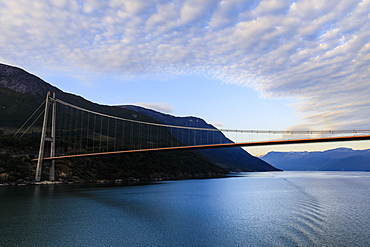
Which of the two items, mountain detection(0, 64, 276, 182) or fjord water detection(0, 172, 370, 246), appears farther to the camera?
mountain detection(0, 64, 276, 182)

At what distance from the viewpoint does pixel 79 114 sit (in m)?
169

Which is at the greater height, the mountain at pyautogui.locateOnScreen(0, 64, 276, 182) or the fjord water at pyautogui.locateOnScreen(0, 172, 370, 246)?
A: the mountain at pyautogui.locateOnScreen(0, 64, 276, 182)

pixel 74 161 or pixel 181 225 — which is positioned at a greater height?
pixel 74 161

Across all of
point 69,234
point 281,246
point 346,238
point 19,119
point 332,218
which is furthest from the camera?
point 19,119

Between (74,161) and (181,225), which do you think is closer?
(181,225)

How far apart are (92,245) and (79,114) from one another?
16675cm

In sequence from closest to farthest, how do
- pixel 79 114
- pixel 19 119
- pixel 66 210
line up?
pixel 66 210 → pixel 19 119 → pixel 79 114

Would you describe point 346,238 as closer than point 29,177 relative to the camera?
Yes

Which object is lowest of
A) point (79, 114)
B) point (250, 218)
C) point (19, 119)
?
point (250, 218)

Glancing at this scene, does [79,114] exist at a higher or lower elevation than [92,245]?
higher

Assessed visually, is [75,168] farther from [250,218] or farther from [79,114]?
[79,114]

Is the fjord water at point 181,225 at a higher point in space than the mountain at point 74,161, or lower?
lower

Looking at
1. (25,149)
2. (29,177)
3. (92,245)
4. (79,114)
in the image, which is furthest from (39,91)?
(92,245)

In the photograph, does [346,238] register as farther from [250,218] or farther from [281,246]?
[250,218]
